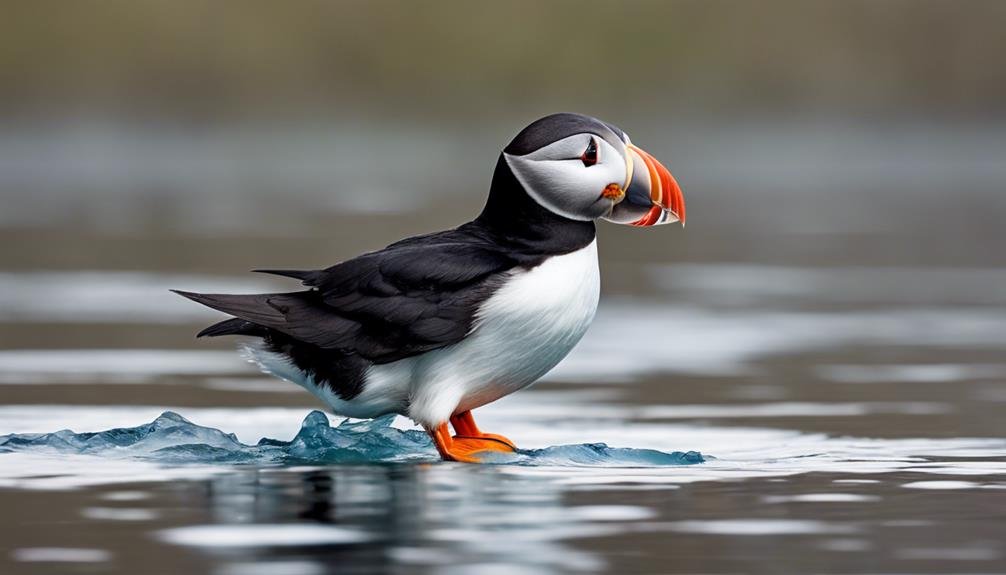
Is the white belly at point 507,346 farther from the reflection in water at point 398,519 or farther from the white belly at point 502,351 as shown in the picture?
the reflection in water at point 398,519

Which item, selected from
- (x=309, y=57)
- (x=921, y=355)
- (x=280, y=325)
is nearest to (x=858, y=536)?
(x=280, y=325)

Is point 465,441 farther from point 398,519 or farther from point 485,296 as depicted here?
point 398,519

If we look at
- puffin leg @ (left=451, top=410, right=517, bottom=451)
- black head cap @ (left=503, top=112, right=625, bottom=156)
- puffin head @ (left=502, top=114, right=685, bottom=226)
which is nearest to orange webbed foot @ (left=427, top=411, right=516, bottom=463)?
puffin leg @ (left=451, top=410, right=517, bottom=451)

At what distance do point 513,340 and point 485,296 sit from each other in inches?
8.2

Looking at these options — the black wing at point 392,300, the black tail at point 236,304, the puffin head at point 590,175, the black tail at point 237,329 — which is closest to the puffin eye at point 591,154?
the puffin head at point 590,175

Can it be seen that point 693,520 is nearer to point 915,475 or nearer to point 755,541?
point 755,541

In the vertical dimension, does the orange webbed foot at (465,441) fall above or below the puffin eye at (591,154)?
below

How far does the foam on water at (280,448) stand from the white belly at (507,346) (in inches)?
11.8

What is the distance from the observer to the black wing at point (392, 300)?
9617 millimetres

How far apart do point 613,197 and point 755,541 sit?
2.46 meters

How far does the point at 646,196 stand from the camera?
9.77 m

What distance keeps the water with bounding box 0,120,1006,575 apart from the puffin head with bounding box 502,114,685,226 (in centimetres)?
100

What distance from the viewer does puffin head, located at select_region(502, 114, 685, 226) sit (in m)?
9.72

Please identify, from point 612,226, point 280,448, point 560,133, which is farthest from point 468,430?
point 612,226
